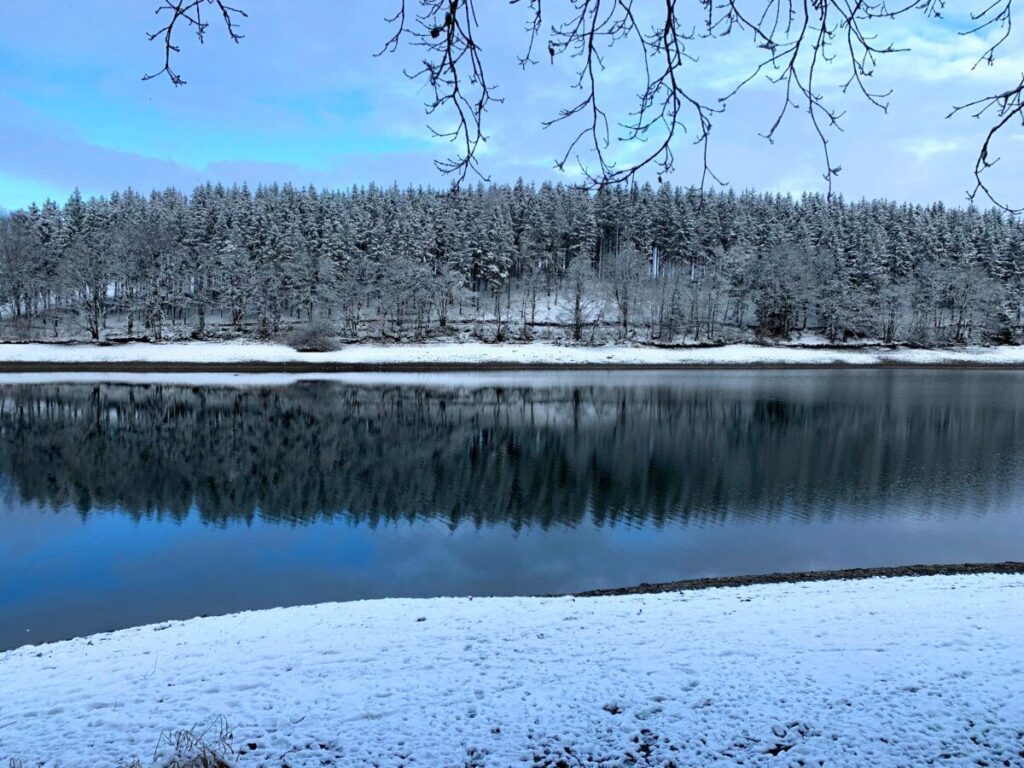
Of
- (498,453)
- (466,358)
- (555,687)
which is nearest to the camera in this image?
(555,687)

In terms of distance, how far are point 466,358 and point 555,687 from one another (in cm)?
5168

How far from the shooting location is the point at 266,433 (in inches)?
1012

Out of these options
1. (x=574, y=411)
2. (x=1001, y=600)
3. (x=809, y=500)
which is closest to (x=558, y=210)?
(x=574, y=411)

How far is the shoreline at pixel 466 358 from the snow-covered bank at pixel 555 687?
46122mm

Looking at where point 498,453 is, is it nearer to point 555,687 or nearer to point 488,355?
point 555,687

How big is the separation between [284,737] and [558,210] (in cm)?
8646

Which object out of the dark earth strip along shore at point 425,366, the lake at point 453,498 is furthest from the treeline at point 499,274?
the lake at point 453,498

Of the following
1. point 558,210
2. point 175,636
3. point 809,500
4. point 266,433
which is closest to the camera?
point 175,636

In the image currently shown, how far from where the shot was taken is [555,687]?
16.9ft

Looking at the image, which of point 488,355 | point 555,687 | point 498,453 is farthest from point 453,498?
point 488,355

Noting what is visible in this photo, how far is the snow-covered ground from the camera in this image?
51219 millimetres

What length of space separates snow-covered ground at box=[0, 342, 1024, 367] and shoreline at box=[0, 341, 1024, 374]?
0.26 feet

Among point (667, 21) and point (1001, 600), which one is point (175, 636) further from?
point (1001, 600)

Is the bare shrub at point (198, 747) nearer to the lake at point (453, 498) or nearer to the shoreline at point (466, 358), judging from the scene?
the lake at point (453, 498)
